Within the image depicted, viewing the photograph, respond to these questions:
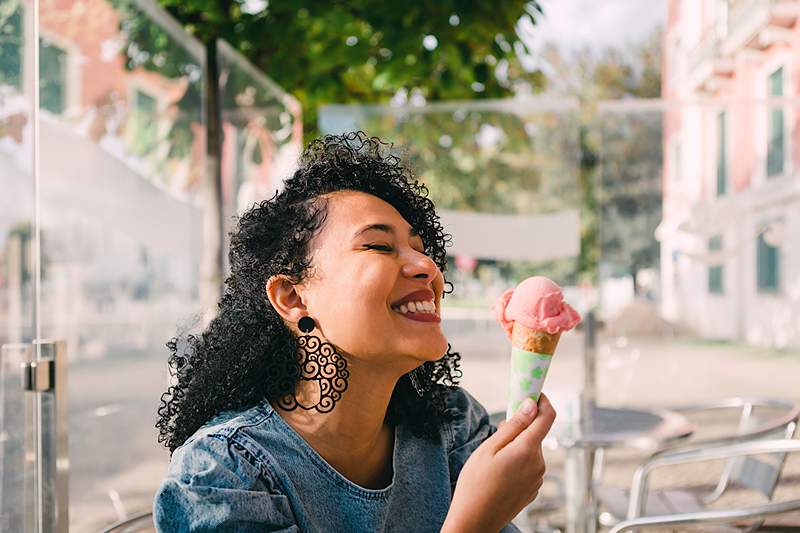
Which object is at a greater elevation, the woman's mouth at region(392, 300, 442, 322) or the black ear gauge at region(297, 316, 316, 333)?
the woman's mouth at region(392, 300, 442, 322)

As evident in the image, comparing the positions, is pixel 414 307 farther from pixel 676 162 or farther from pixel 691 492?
pixel 676 162

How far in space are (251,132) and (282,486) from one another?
465 cm

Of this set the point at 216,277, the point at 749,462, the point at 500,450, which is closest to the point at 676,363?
the point at 749,462

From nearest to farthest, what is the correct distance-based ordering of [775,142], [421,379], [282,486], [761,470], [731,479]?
[282,486] → [421,379] → [761,470] → [731,479] → [775,142]

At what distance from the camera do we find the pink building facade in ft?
18.8

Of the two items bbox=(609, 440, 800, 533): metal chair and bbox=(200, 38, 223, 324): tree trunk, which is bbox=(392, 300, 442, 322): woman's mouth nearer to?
bbox=(609, 440, 800, 533): metal chair

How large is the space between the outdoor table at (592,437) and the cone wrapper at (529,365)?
2035 mm

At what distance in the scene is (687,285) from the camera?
5770 millimetres

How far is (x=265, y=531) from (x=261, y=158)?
478cm

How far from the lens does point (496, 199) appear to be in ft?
18.7

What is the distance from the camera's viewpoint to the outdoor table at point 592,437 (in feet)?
10.9

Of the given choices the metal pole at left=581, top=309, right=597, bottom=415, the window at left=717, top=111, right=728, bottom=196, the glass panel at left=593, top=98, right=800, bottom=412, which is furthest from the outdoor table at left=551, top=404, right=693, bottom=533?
the window at left=717, top=111, right=728, bottom=196

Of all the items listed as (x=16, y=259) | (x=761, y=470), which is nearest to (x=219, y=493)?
(x=16, y=259)

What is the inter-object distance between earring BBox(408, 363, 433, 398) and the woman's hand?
12.8 inches
